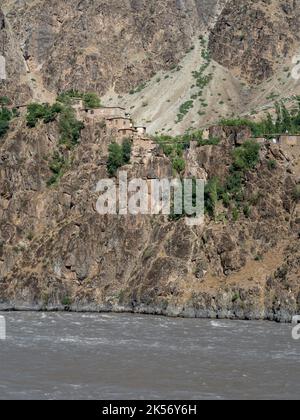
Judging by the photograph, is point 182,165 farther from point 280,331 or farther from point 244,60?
point 244,60

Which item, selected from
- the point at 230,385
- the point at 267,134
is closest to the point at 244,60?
the point at 267,134

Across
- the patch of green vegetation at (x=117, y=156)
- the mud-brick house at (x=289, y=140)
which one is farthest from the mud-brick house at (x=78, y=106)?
the mud-brick house at (x=289, y=140)

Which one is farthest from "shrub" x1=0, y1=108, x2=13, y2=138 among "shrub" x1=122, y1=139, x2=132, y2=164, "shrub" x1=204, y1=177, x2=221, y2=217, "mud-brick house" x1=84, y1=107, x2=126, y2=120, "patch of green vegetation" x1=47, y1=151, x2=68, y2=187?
"shrub" x1=204, y1=177, x2=221, y2=217

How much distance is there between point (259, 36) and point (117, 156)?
69324mm

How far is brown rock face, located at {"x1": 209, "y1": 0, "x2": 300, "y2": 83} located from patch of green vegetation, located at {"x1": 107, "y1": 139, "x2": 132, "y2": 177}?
2539 inches

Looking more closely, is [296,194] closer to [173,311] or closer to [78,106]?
[173,311]

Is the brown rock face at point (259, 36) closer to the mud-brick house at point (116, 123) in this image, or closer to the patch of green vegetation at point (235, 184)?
the mud-brick house at point (116, 123)

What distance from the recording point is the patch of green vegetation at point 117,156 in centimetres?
12456

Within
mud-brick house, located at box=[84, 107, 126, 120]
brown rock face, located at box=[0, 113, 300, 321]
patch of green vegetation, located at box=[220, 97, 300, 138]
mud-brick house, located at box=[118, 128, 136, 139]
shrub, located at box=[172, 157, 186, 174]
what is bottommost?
brown rock face, located at box=[0, 113, 300, 321]

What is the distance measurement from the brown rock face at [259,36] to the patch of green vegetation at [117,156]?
64497mm

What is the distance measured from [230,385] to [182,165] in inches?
2479

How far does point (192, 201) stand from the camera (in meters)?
117

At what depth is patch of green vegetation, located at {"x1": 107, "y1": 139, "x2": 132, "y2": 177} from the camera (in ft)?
409

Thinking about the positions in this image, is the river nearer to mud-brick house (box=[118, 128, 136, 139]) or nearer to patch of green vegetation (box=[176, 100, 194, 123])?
mud-brick house (box=[118, 128, 136, 139])
